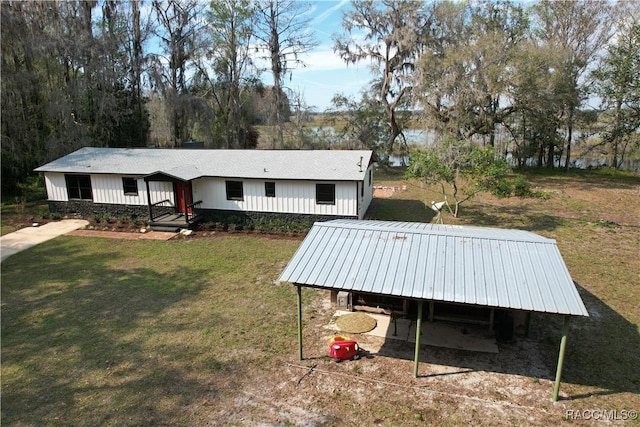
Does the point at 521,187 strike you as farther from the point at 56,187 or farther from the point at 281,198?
the point at 56,187

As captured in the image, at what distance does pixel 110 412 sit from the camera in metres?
6.56

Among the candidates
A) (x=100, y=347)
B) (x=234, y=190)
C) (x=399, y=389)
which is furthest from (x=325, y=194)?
(x=399, y=389)

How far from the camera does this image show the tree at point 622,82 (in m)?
23.3

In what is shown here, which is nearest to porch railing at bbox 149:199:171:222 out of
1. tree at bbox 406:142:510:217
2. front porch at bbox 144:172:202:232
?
front porch at bbox 144:172:202:232

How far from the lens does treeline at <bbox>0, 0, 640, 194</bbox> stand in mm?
21891

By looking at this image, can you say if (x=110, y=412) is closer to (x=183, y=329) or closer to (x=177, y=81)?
(x=183, y=329)

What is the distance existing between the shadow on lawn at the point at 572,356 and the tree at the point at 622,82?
20.5m

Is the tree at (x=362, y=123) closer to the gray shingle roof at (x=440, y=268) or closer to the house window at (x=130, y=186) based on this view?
the house window at (x=130, y=186)

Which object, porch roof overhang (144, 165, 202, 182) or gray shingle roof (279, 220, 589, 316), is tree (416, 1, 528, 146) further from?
gray shingle roof (279, 220, 589, 316)

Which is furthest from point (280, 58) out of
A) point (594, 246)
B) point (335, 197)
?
point (594, 246)

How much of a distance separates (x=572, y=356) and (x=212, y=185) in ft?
45.6

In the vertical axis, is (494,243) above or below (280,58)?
below

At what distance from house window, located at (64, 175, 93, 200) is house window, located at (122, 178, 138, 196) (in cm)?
196

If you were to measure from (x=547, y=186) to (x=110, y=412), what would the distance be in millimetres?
26040
